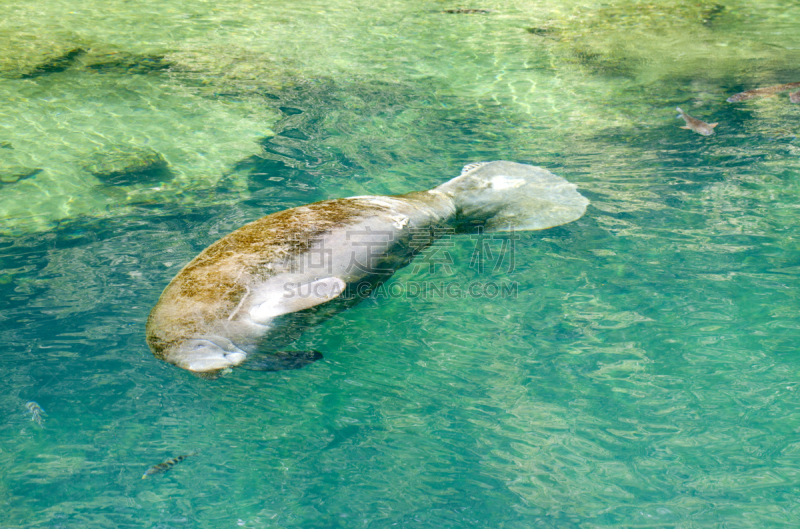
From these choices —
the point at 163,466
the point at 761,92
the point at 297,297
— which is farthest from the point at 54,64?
the point at 761,92

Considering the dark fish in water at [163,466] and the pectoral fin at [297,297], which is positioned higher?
the pectoral fin at [297,297]

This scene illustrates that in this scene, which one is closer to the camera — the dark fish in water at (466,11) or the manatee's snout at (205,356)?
the manatee's snout at (205,356)

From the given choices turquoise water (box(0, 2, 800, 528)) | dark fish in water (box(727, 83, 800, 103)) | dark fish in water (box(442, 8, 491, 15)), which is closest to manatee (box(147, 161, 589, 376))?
turquoise water (box(0, 2, 800, 528))

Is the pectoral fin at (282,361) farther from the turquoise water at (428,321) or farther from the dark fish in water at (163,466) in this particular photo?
the dark fish in water at (163,466)

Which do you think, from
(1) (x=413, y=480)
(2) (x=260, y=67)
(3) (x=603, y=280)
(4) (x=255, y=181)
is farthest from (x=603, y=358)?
(2) (x=260, y=67)

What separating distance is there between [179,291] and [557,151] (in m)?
3.51

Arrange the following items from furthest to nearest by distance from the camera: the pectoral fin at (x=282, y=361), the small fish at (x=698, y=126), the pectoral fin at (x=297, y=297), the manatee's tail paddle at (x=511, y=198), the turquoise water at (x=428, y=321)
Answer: the small fish at (x=698, y=126) → the manatee's tail paddle at (x=511, y=198) → the pectoral fin at (x=297, y=297) → the pectoral fin at (x=282, y=361) → the turquoise water at (x=428, y=321)

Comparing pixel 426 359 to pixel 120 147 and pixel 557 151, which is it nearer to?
pixel 557 151

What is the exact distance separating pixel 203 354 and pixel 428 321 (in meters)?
1.24

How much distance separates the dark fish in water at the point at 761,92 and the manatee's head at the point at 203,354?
555 cm

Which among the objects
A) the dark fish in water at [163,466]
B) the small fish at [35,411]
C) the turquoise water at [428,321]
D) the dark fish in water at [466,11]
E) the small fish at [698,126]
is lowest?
the dark fish in water at [163,466]

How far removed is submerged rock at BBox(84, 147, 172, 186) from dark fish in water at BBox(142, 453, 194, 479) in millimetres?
3149

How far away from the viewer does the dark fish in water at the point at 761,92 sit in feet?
19.5

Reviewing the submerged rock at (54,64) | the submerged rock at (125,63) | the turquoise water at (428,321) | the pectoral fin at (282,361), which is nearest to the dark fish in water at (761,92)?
the turquoise water at (428,321)
